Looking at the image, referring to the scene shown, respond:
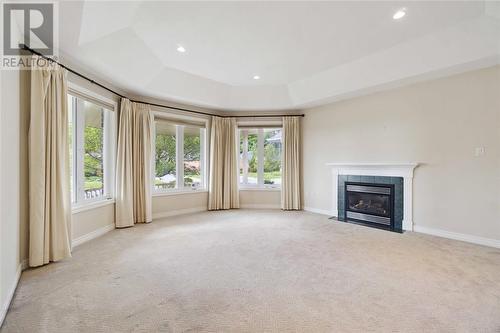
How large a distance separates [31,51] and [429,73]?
538 cm

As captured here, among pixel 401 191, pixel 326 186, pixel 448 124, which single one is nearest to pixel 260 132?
pixel 326 186

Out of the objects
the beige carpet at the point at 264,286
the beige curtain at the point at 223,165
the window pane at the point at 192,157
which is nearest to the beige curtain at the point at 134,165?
the beige carpet at the point at 264,286

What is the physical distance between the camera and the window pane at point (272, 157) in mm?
6301

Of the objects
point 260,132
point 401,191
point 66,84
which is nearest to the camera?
point 66,84

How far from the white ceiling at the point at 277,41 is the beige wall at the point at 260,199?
283cm

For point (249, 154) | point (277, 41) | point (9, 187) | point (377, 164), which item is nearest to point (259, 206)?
point (249, 154)

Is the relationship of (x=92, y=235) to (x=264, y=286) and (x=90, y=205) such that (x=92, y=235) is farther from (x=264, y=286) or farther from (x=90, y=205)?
(x=264, y=286)

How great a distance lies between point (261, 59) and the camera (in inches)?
157

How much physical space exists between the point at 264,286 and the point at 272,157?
4.31 meters

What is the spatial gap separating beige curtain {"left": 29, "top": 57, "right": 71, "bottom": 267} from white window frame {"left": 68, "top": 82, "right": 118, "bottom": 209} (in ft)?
1.66

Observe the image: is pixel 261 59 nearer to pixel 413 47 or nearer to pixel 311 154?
pixel 413 47

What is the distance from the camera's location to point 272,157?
6.34 metres

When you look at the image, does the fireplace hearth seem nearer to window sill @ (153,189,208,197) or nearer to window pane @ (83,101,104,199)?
window sill @ (153,189,208,197)

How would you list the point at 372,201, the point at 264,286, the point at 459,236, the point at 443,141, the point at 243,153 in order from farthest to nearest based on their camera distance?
the point at 243,153 < the point at 372,201 < the point at 443,141 < the point at 459,236 < the point at 264,286
